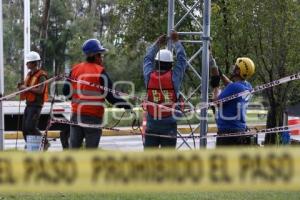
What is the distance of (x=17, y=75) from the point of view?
4828 cm

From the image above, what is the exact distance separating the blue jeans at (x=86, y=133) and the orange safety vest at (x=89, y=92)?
0.18ft

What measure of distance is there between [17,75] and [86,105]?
4256 centimetres

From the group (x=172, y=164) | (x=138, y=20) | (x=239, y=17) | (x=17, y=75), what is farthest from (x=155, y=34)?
(x=17, y=75)

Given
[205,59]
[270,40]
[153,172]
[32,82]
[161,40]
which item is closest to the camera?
[153,172]

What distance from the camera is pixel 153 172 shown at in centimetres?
369

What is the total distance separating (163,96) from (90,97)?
0.80 m

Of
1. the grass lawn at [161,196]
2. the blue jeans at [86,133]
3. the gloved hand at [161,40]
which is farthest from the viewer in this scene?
the gloved hand at [161,40]

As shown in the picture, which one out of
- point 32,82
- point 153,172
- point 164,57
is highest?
point 164,57

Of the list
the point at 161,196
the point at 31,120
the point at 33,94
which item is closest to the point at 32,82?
the point at 33,94

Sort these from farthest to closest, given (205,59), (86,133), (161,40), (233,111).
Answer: (205,59) → (161,40) → (233,111) → (86,133)

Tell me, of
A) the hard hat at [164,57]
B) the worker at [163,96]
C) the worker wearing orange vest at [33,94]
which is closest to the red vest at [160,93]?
the worker at [163,96]

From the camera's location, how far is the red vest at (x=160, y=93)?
685cm

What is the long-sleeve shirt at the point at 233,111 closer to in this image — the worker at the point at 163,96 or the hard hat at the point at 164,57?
the worker at the point at 163,96

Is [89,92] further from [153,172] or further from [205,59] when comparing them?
[153,172]
